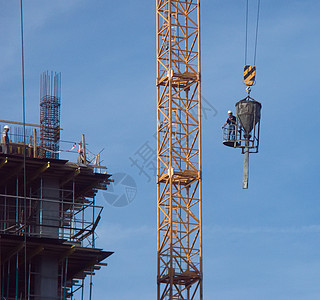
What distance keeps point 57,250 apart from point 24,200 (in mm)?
3945

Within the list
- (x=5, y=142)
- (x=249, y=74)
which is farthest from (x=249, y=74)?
(x=5, y=142)

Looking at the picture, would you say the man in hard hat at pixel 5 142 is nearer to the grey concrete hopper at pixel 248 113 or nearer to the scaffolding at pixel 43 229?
the scaffolding at pixel 43 229

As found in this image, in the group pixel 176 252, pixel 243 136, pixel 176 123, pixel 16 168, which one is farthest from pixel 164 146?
pixel 243 136

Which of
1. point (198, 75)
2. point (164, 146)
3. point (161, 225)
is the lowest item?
point (161, 225)

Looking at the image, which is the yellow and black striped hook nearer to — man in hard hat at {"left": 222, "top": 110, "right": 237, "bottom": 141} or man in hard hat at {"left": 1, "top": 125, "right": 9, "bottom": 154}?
man in hard hat at {"left": 222, "top": 110, "right": 237, "bottom": 141}

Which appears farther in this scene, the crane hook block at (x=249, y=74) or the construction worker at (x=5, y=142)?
the construction worker at (x=5, y=142)

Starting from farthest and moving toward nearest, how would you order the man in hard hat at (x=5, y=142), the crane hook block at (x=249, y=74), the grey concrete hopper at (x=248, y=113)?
the man in hard hat at (x=5, y=142) < the crane hook block at (x=249, y=74) < the grey concrete hopper at (x=248, y=113)

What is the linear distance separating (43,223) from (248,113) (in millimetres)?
23947

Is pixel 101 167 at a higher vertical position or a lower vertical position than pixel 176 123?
lower

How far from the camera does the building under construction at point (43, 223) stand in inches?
3132

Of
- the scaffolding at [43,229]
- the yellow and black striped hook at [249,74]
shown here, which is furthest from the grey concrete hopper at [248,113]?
the scaffolding at [43,229]

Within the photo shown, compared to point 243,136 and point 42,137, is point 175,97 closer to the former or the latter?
point 42,137

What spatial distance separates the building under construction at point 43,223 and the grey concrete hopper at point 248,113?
19603mm

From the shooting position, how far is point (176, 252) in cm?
9475
